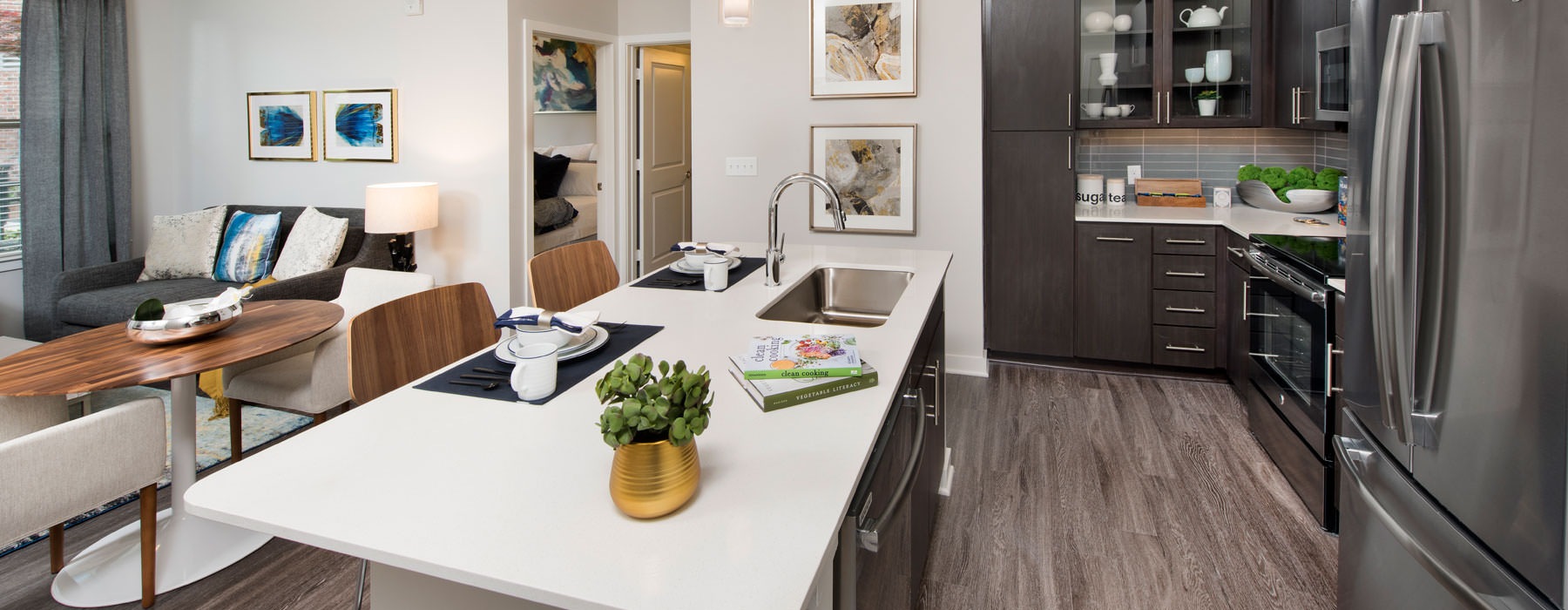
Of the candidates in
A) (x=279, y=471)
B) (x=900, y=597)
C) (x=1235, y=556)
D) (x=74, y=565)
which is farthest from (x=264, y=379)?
(x=1235, y=556)

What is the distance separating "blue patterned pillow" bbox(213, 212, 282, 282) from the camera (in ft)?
16.4

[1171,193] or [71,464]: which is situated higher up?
[1171,193]

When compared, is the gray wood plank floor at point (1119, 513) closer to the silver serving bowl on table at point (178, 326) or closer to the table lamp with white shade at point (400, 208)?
the silver serving bowl on table at point (178, 326)

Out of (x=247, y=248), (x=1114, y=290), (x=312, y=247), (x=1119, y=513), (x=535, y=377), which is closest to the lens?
(x=535, y=377)

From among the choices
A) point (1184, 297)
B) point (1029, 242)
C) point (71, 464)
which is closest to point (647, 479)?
point (71, 464)

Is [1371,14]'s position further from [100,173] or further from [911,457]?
[100,173]

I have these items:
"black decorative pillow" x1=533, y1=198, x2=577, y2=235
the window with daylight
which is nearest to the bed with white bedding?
"black decorative pillow" x1=533, y1=198, x2=577, y2=235

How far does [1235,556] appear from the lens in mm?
2514

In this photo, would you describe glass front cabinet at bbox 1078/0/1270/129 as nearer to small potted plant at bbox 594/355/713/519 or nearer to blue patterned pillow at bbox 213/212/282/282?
small potted plant at bbox 594/355/713/519

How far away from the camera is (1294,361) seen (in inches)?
113

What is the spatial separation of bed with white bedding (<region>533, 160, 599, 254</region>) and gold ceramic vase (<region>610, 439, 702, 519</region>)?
5403 millimetres

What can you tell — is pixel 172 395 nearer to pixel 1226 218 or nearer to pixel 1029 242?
pixel 1029 242

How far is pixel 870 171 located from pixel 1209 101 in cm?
169

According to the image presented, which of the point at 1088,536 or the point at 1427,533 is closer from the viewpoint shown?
the point at 1427,533
